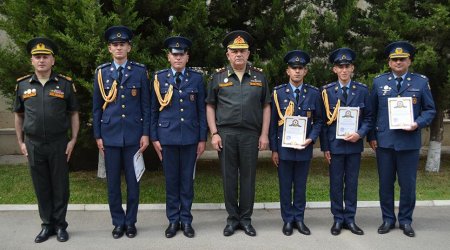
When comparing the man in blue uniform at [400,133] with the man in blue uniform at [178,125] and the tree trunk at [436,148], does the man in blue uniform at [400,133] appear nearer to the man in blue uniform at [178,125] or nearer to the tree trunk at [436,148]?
the man in blue uniform at [178,125]

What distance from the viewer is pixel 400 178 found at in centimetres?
493

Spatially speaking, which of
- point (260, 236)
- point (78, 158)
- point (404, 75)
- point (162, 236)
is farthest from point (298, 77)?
point (78, 158)

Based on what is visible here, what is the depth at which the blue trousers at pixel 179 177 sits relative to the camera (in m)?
4.83

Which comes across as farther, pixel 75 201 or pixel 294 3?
pixel 294 3

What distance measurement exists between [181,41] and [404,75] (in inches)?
92.9

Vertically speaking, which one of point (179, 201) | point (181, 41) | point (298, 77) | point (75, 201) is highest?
point (181, 41)

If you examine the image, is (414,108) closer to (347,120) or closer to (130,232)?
(347,120)

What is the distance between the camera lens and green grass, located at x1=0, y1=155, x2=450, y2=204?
6.54 metres

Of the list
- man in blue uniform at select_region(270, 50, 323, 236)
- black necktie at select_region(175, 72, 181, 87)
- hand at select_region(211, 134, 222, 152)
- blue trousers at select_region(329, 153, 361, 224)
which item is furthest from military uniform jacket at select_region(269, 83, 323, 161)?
black necktie at select_region(175, 72, 181, 87)

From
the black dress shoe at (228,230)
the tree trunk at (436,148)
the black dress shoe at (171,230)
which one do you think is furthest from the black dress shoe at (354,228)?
the tree trunk at (436,148)

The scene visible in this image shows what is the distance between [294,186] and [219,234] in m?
0.95

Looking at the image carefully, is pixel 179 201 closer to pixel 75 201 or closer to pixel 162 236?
pixel 162 236

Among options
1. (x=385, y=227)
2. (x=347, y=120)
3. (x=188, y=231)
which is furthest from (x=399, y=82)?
(x=188, y=231)

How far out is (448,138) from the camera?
11883 mm
